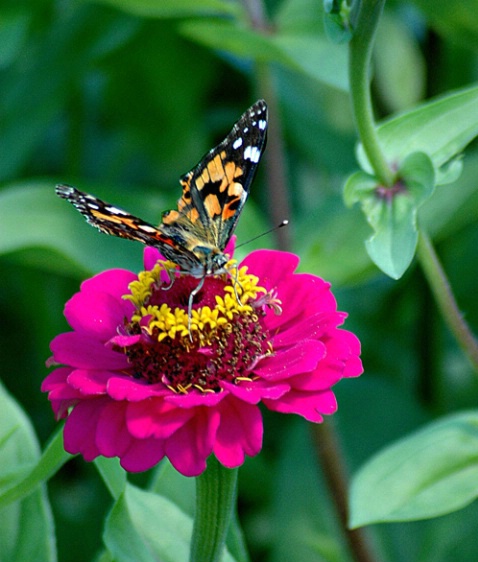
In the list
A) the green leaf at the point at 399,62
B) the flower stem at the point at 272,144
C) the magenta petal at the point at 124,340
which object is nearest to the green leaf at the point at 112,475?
the magenta petal at the point at 124,340

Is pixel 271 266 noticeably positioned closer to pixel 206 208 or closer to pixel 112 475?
pixel 206 208

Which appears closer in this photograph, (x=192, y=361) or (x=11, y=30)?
(x=192, y=361)

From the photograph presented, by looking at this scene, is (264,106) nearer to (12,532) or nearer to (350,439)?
(12,532)

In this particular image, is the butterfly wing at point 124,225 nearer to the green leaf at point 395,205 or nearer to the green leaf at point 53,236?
the green leaf at point 395,205

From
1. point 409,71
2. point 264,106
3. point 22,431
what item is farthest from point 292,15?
point 22,431

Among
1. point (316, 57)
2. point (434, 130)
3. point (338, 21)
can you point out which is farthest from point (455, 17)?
point (338, 21)
